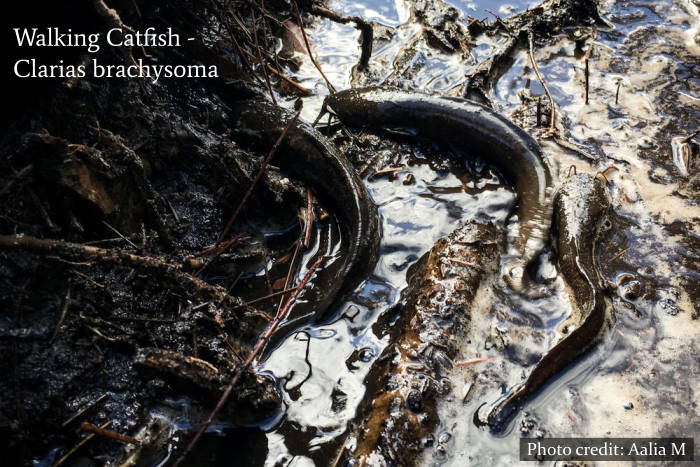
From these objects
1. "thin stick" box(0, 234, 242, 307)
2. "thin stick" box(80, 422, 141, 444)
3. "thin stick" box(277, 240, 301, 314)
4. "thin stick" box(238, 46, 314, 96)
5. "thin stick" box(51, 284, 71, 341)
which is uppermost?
"thin stick" box(238, 46, 314, 96)

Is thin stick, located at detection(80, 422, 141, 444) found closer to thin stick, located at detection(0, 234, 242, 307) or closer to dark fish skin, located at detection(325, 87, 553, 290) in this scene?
thin stick, located at detection(0, 234, 242, 307)

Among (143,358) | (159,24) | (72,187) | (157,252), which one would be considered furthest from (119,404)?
(159,24)

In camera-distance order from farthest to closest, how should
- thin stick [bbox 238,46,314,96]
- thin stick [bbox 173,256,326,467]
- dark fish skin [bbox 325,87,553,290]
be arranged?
thin stick [bbox 238,46,314,96] → dark fish skin [bbox 325,87,553,290] → thin stick [bbox 173,256,326,467]

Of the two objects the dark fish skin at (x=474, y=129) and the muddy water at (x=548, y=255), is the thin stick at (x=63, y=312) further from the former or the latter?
the dark fish skin at (x=474, y=129)

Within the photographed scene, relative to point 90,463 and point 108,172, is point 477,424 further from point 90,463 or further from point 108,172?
point 108,172

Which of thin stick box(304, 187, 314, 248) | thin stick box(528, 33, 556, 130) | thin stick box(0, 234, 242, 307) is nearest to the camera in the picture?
thin stick box(0, 234, 242, 307)

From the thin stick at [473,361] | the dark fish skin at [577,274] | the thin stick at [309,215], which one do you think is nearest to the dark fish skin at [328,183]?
the thin stick at [309,215]

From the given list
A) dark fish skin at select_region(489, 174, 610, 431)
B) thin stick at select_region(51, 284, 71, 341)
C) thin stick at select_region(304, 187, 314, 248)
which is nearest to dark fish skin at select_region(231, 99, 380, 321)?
thin stick at select_region(304, 187, 314, 248)

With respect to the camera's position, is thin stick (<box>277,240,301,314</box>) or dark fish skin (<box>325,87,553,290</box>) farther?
dark fish skin (<box>325,87,553,290</box>)
